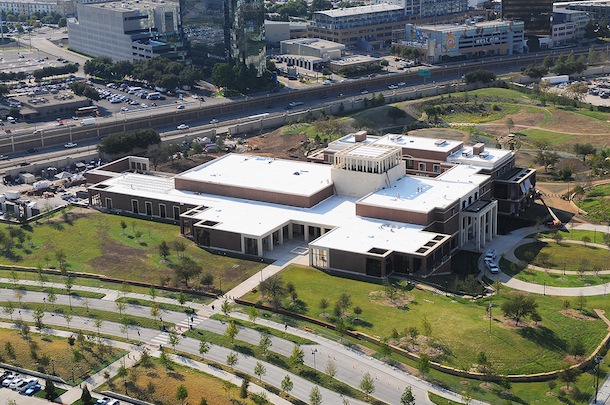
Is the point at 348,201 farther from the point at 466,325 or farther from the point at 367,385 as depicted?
the point at 367,385

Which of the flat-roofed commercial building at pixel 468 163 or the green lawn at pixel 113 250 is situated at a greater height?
the flat-roofed commercial building at pixel 468 163

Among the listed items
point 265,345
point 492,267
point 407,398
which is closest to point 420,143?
point 492,267

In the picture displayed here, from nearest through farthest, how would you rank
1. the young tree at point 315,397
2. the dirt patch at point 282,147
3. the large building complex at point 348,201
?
the young tree at point 315,397 < the large building complex at point 348,201 < the dirt patch at point 282,147

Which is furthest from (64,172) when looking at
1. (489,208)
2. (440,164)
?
(489,208)

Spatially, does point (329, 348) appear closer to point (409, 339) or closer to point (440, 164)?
point (409, 339)

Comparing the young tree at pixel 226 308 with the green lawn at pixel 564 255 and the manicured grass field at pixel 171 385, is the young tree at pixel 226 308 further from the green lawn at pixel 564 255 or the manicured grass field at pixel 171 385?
the green lawn at pixel 564 255

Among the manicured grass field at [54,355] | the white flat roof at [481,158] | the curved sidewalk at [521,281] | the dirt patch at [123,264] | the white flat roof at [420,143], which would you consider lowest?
the manicured grass field at [54,355]

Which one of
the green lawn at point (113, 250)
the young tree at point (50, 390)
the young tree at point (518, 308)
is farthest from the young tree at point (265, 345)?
the young tree at point (518, 308)
